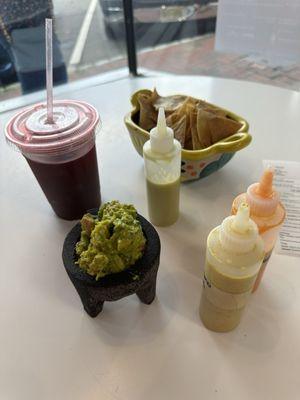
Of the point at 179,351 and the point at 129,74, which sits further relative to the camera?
the point at 129,74

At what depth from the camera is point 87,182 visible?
20.8 inches

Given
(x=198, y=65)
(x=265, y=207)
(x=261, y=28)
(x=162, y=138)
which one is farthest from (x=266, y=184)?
(x=198, y=65)

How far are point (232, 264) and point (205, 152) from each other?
22 cm

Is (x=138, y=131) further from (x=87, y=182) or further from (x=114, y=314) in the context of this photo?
(x=114, y=314)

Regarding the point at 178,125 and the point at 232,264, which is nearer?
the point at 232,264

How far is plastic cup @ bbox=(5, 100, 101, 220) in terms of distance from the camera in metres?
0.45

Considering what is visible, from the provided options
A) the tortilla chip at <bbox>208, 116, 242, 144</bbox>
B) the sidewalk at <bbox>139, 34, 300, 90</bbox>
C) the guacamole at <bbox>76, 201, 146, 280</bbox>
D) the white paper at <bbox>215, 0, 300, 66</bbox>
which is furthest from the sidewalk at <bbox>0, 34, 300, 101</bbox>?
the guacamole at <bbox>76, 201, 146, 280</bbox>

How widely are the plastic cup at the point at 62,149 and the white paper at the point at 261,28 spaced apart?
0.57 metres

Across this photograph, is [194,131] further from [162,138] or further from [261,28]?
[261,28]

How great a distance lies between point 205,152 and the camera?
50 cm

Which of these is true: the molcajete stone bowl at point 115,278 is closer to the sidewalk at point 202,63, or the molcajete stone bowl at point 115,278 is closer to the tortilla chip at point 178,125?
the tortilla chip at point 178,125

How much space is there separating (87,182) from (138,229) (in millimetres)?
182

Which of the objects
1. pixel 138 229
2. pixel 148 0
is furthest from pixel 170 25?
pixel 138 229

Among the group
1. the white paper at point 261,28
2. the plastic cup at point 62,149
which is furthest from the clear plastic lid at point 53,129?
the white paper at point 261,28
